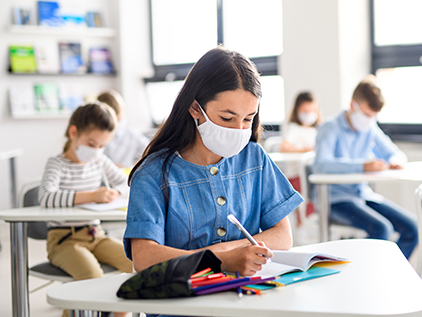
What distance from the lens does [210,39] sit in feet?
18.9

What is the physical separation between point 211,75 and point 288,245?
0.50 meters

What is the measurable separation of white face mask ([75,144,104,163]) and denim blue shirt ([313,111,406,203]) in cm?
128

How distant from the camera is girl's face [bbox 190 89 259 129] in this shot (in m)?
1.25

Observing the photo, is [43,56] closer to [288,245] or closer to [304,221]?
[304,221]

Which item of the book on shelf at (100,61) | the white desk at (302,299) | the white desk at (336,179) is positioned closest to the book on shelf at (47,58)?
the book on shelf at (100,61)

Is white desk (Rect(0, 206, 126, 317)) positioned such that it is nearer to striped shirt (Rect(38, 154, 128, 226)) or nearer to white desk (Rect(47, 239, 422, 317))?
striped shirt (Rect(38, 154, 128, 226))

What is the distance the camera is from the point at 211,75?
1259 millimetres

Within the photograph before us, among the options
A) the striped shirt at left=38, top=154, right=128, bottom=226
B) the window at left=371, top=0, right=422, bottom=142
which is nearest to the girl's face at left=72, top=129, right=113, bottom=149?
the striped shirt at left=38, top=154, right=128, bottom=226

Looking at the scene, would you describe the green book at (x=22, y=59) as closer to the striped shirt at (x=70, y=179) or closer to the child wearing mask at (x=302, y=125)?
the child wearing mask at (x=302, y=125)

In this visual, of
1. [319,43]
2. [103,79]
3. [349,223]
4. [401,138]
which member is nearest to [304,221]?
[349,223]

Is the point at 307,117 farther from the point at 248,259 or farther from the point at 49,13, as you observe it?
the point at 248,259

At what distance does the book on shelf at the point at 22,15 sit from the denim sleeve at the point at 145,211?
473 cm

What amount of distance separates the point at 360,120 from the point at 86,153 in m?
1.67

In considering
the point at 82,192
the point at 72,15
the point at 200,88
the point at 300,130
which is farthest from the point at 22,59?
the point at 200,88
